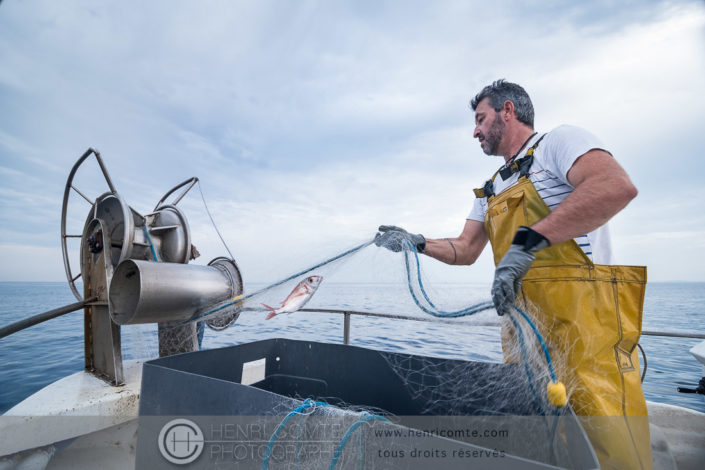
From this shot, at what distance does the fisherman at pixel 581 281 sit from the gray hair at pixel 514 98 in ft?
1.06

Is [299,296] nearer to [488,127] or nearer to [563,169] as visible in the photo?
[488,127]

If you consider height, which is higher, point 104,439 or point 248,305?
point 248,305

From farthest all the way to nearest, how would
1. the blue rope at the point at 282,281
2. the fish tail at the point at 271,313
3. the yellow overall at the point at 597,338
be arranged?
1. the blue rope at the point at 282,281
2. the fish tail at the point at 271,313
3. the yellow overall at the point at 597,338

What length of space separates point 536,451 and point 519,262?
0.78 meters

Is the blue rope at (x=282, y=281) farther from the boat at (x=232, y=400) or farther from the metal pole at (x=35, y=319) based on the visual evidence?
the metal pole at (x=35, y=319)

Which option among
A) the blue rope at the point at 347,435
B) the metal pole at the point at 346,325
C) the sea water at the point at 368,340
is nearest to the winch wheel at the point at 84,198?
the sea water at the point at 368,340

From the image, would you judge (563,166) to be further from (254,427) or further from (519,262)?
(254,427)

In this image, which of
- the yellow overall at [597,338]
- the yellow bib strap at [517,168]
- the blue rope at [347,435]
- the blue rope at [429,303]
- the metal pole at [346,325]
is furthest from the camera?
the metal pole at [346,325]

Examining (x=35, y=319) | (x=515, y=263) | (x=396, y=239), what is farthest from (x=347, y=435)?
(x=35, y=319)

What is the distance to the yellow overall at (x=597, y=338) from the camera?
4.22ft

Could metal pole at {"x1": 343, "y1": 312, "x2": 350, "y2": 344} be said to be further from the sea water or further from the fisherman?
the fisherman

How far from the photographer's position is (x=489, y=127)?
2049 mm

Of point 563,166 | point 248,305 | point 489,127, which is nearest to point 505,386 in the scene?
point 563,166

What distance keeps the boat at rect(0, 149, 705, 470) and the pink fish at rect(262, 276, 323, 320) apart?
26cm
